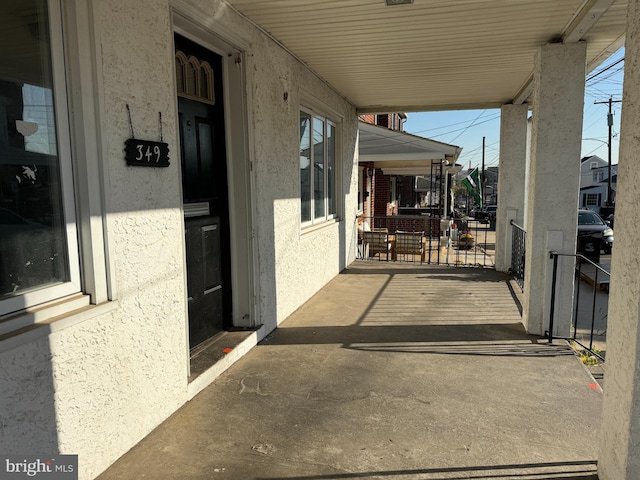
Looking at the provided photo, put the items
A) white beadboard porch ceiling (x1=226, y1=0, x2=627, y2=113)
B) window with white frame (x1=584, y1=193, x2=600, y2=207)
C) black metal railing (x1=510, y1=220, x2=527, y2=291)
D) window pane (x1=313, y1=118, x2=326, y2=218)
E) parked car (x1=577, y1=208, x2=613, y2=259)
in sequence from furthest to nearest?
window with white frame (x1=584, y1=193, x2=600, y2=207) → parked car (x1=577, y1=208, x2=613, y2=259) → black metal railing (x1=510, y1=220, x2=527, y2=291) → window pane (x1=313, y1=118, x2=326, y2=218) → white beadboard porch ceiling (x1=226, y1=0, x2=627, y2=113)

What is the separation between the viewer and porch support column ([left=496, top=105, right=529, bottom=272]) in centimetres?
794

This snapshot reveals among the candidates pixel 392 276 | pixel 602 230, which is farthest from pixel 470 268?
pixel 602 230

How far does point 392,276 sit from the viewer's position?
25.8 ft

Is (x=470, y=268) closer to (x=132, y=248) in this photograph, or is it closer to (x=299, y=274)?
(x=299, y=274)

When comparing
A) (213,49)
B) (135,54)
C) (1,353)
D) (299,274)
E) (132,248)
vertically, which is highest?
(213,49)

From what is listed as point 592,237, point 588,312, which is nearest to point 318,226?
point 588,312

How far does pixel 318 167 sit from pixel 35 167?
A: 496cm

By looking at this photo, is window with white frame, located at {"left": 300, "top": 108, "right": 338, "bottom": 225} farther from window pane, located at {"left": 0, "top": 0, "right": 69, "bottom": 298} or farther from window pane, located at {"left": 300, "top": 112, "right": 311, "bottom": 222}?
window pane, located at {"left": 0, "top": 0, "right": 69, "bottom": 298}

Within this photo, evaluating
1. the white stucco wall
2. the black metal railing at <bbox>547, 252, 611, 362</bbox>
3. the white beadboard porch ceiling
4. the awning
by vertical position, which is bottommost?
the black metal railing at <bbox>547, 252, 611, 362</bbox>

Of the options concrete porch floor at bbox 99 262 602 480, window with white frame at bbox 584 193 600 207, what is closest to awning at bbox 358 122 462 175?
concrete porch floor at bbox 99 262 602 480

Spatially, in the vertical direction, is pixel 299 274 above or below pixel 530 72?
below

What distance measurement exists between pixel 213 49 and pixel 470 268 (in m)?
6.59

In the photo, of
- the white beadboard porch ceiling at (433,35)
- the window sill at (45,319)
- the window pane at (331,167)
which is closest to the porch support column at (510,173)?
the white beadboard porch ceiling at (433,35)

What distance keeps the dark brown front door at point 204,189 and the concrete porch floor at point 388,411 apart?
58cm
